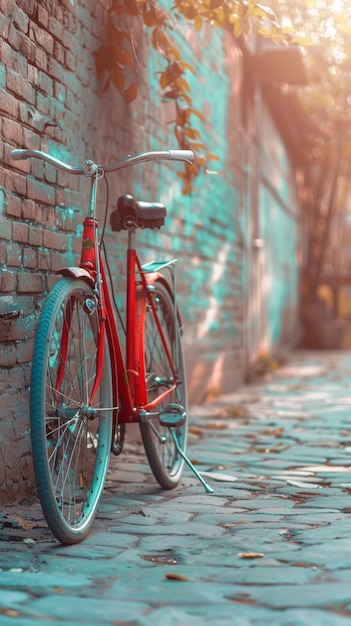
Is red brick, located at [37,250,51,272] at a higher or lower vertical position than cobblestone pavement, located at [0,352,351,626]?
higher

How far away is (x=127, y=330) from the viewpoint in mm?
3432

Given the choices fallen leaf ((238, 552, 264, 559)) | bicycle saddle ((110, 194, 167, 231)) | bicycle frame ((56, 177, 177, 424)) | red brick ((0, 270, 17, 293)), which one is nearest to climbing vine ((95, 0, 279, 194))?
bicycle saddle ((110, 194, 167, 231))

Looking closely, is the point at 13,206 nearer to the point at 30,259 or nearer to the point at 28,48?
the point at 30,259

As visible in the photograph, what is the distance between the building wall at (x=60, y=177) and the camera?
3119 millimetres

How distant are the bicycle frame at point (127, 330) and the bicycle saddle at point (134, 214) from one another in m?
0.06

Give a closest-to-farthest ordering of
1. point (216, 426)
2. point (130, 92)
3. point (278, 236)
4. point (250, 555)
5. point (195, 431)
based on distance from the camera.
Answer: point (250, 555) < point (130, 92) < point (195, 431) < point (216, 426) < point (278, 236)

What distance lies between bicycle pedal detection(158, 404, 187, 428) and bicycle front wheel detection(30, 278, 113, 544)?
11.9 inches

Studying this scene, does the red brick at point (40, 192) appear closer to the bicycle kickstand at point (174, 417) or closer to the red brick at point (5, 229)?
the red brick at point (5, 229)

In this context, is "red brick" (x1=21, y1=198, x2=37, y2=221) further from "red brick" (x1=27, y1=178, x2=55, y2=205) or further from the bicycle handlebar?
the bicycle handlebar

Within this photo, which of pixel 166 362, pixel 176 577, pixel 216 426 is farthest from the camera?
pixel 216 426

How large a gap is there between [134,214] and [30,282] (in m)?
0.50

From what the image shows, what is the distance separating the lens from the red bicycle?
2555 millimetres

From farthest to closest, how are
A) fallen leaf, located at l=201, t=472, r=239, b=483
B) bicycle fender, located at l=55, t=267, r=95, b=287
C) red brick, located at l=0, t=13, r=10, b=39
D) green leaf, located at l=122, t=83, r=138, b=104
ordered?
green leaf, located at l=122, t=83, r=138, b=104 < fallen leaf, located at l=201, t=472, r=239, b=483 < red brick, located at l=0, t=13, r=10, b=39 < bicycle fender, located at l=55, t=267, r=95, b=287

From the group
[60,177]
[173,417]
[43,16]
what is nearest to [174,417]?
[173,417]
